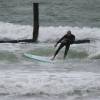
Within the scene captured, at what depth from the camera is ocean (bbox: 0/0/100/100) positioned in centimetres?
1516

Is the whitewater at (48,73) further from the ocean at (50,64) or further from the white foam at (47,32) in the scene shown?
the white foam at (47,32)

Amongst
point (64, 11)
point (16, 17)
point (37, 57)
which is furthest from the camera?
point (64, 11)

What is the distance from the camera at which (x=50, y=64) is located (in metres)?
19.3

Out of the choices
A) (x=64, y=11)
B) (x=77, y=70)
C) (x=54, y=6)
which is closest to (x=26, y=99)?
(x=77, y=70)

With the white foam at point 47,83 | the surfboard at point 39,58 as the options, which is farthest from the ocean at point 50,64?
the surfboard at point 39,58

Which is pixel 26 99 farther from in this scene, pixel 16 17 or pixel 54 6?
pixel 54 6

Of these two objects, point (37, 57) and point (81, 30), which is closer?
point (37, 57)

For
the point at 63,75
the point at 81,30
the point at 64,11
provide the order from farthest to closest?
1. the point at 64,11
2. the point at 81,30
3. the point at 63,75

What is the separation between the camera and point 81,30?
30.0m

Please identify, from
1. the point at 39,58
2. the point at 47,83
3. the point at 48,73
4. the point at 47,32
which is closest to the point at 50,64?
the point at 39,58

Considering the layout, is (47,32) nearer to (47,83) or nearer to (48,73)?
(48,73)

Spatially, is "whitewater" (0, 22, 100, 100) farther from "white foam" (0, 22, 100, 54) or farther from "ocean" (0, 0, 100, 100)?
"white foam" (0, 22, 100, 54)

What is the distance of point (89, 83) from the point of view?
52.6 feet

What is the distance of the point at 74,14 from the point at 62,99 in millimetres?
24440
